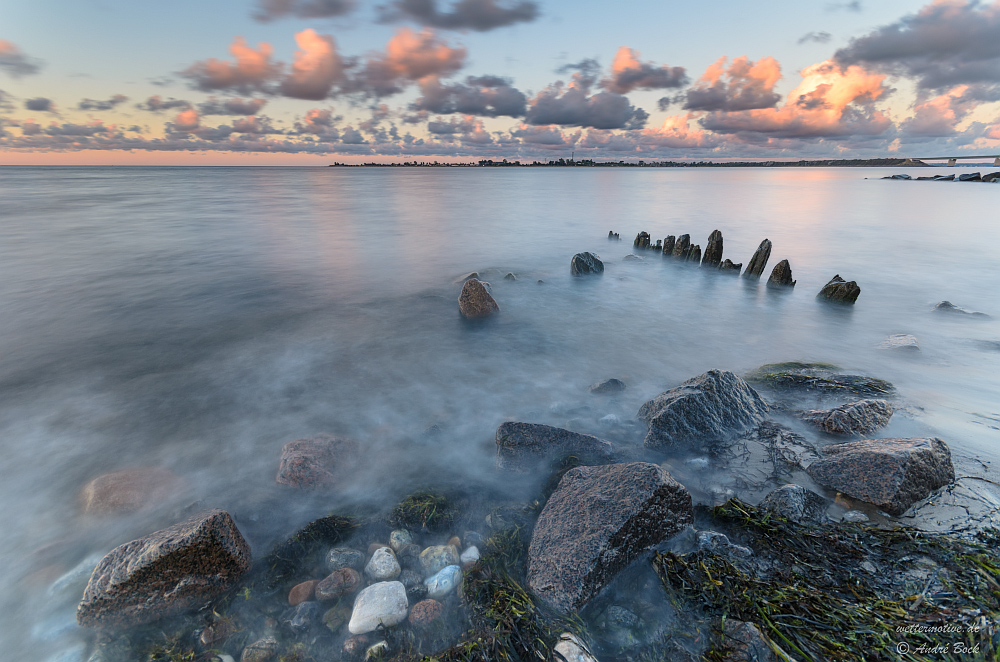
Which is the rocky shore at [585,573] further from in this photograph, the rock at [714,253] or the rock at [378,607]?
the rock at [714,253]

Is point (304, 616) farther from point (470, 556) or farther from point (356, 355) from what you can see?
point (356, 355)

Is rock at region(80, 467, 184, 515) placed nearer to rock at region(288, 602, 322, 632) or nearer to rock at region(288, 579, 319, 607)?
rock at region(288, 579, 319, 607)

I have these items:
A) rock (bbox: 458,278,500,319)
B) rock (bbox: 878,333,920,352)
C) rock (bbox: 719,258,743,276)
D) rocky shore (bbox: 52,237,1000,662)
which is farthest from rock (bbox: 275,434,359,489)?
rock (bbox: 719,258,743,276)

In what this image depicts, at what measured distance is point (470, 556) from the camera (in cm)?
350

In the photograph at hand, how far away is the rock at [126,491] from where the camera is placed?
13.6 feet

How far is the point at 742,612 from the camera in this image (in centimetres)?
287

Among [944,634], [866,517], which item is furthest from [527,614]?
[866,517]

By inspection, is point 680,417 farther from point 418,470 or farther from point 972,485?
point 418,470

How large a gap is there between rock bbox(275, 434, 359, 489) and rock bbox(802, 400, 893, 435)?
5.39 m

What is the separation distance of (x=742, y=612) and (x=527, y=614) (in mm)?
1453

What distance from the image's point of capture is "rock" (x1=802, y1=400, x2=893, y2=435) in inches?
187

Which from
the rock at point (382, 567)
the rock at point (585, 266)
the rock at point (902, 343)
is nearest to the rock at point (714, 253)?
the rock at point (585, 266)

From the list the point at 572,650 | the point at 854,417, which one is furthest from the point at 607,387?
the point at 572,650

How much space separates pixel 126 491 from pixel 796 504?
6322 mm
